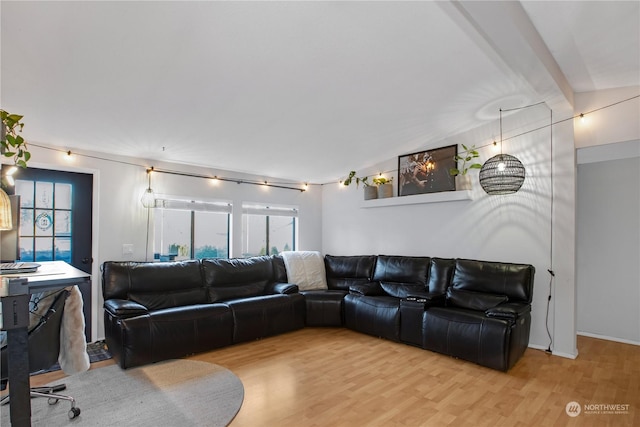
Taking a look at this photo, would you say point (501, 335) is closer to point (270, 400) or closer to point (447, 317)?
point (447, 317)

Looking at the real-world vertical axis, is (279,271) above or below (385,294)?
above

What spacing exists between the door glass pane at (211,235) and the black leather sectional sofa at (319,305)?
560mm

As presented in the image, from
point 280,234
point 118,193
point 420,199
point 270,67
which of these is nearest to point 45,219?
point 118,193

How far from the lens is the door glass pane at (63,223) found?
3771 millimetres

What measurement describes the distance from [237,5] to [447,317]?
3307 millimetres

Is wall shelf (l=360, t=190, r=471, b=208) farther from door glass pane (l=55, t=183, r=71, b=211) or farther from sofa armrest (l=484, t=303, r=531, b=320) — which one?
door glass pane (l=55, t=183, r=71, b=211)

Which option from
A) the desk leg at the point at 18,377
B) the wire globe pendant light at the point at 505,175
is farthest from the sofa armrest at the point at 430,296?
the desk leg at the point at 18,377

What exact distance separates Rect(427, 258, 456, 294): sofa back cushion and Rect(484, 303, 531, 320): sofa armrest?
72cm

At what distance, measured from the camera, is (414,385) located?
2.83m

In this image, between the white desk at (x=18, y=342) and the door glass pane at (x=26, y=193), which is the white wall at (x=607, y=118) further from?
the door glass pane at (x=26, y=193)

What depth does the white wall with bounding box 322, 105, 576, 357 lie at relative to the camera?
351cm

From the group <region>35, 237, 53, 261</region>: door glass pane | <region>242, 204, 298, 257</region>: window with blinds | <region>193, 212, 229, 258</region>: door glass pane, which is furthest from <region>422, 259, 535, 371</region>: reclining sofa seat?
<region>35, 237, 53, 261</region>: door glass pane

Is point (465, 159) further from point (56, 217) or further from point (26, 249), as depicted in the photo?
point (26, 249)

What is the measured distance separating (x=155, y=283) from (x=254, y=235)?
6.17ft
